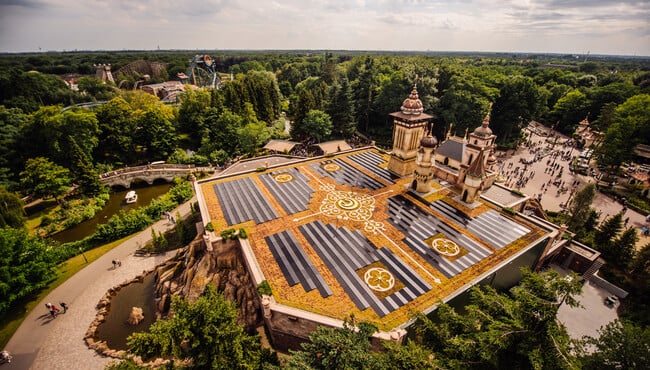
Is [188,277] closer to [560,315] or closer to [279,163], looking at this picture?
[279,163]

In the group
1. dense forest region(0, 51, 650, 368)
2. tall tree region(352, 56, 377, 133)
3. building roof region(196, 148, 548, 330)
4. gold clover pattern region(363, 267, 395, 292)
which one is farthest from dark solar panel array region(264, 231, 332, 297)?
tall tree region(352, 56, 377, 133)

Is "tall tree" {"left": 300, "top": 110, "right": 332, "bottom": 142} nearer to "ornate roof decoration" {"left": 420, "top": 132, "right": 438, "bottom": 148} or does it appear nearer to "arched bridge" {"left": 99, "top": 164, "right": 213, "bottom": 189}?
"arched bridge" {"left": 99, "top": 164, "right": 213, "bottom": 189}

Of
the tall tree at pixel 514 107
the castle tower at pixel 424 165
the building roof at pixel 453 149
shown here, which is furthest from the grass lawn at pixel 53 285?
the tall tree at pixel 514 107

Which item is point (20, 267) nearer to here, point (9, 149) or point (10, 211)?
point (10, 211)

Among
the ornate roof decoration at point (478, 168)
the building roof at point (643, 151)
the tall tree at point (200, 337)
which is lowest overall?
the building roof at point (643, 151)

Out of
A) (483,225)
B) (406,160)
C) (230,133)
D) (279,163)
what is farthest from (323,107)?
(483,225)

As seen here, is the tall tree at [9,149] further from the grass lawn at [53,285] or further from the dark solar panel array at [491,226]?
the dark solar panel array at [491,226]
